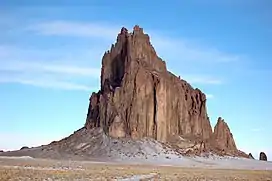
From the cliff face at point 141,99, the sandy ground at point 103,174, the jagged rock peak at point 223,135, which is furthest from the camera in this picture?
the jagged rock peak at point 223,135

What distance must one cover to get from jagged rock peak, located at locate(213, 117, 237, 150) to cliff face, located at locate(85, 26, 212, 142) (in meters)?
2.68

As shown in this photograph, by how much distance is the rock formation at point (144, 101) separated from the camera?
421ft

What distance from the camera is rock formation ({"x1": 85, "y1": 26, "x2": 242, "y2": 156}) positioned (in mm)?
128375

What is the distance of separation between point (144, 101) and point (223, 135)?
2922cm

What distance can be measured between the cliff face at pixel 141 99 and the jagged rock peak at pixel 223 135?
2.68 m

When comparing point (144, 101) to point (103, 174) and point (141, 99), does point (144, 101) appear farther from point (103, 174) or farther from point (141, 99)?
point (103, 174)

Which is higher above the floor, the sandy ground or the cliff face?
the cliff face

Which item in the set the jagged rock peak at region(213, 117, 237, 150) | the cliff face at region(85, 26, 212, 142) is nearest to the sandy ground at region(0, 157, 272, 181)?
the cliff face at region(85, 26, 212, 142)

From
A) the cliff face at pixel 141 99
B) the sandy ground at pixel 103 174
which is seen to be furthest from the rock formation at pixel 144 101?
the sandy ground at pixel 103 174

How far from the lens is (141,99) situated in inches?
5103

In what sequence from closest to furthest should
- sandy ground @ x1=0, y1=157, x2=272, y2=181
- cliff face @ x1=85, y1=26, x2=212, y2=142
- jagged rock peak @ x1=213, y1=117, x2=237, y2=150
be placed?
1. sandy ground @ x1=0, y1=157, x2=272, y2=181
2. cliff face @ x1=85, y1=26, x2=212, y2=142
3. jagged rock peak @ x1=213, y1=117, x2=237, y2=150

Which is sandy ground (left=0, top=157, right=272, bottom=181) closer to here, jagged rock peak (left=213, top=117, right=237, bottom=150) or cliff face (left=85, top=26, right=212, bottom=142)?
cliff face (left=85, top=26, right=212, bottom=142)

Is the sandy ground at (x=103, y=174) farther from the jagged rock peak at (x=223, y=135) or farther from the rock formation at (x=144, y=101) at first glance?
the jagged rock peak at (x=223, y=135)

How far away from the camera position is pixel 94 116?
133m
